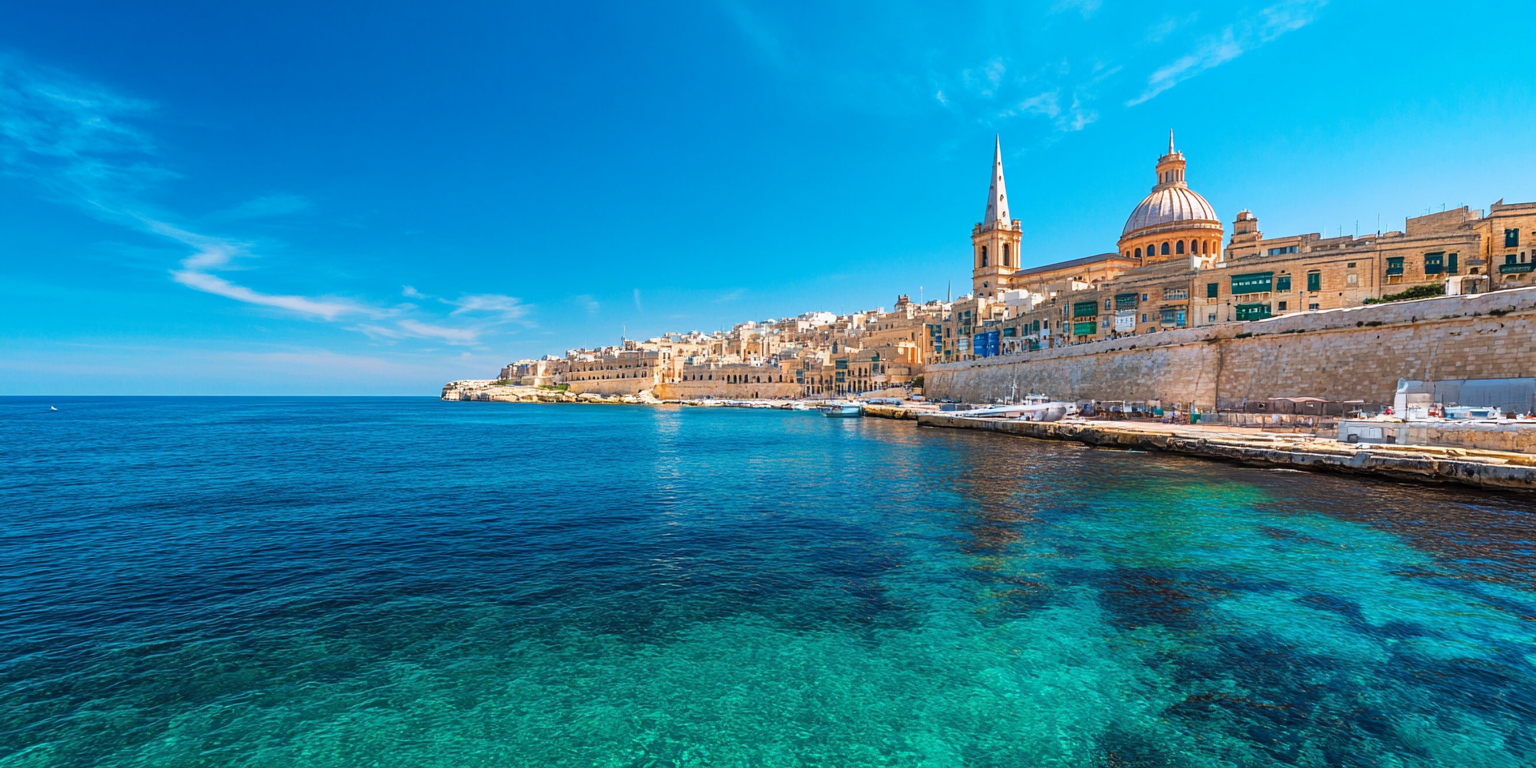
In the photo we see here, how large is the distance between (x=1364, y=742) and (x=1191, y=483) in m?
11.7

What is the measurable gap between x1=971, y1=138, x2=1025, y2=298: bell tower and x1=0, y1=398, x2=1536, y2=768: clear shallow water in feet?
163

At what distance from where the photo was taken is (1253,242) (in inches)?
1412

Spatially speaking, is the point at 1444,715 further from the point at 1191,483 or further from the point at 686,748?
the point at 1191,483

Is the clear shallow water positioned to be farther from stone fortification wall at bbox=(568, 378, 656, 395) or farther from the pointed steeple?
stone fortification wall at bbox=(568, 378, 656, 395)

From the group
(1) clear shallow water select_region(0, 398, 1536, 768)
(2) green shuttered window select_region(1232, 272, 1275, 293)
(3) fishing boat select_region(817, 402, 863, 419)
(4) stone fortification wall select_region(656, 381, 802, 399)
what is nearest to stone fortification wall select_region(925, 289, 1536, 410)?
(2) green shuttered window select_region(1232, 272, 1275, 293)

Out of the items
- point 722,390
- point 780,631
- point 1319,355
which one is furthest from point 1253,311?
point 722,390

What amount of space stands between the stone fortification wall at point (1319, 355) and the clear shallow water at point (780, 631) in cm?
913

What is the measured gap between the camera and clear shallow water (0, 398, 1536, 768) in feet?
14.7

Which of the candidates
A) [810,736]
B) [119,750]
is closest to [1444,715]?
[810,736]

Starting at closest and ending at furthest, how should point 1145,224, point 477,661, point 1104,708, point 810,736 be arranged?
point 810,736, point 1104,708, point 477,661, point 1145,224

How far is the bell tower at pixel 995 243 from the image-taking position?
199ft

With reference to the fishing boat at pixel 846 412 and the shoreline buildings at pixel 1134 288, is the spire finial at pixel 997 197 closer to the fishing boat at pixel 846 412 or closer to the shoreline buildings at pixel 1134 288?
the shoreline buildings at pixel 1134 288

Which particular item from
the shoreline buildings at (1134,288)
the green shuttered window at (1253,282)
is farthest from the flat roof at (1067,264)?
the green shuttered window at (1253,282)

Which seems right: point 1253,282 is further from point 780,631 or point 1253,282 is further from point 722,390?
point 722,390
